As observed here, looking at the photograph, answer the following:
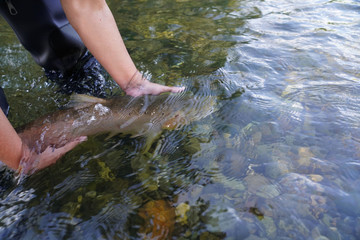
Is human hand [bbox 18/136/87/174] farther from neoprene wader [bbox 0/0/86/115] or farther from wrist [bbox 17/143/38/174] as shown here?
neoprene wader [bbox 0/0/86/115]

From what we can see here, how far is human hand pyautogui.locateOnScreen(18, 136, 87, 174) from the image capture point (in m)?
2.38

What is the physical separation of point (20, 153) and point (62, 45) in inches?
53.7

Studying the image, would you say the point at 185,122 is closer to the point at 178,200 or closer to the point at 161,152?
the point at 161,152

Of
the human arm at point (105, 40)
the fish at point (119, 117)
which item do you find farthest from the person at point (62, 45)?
the fish at point (119, 117)

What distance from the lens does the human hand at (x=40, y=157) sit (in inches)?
93.7

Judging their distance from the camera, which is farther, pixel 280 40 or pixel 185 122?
pixel 280 40

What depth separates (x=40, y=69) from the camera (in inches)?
156

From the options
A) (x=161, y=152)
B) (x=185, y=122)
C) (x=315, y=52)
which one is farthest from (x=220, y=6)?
(x=161, y=152)

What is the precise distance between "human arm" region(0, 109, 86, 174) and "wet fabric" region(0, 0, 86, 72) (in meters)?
1.13

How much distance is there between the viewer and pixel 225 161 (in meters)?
2.34

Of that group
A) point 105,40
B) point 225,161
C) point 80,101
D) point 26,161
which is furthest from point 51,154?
point 225,161

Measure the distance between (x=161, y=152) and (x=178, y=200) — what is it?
1.77ft

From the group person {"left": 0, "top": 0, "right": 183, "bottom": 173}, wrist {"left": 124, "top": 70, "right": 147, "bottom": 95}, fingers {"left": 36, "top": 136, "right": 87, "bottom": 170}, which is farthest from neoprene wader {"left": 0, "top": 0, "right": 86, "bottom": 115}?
wrist {"left": 124, "top": 70, "right": 147, "bottom": 95}

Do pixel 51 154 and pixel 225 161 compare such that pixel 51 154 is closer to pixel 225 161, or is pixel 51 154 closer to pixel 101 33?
pixel 101 33
